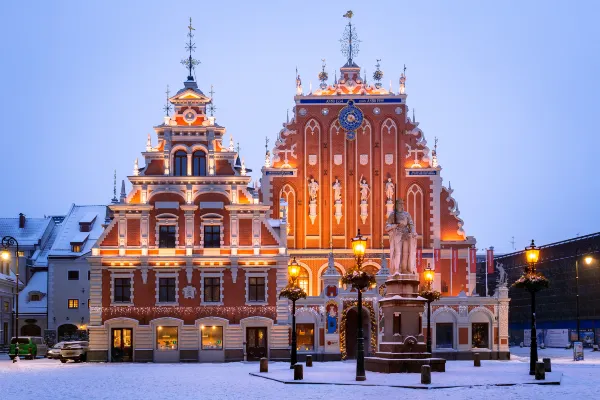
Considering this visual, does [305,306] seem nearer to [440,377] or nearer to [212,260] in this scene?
[212,260]

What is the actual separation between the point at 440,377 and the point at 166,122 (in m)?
30.7

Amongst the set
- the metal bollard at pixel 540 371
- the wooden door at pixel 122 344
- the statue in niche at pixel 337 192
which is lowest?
the wooden door at pixel 122 344

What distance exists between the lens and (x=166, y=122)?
61500 millimetres

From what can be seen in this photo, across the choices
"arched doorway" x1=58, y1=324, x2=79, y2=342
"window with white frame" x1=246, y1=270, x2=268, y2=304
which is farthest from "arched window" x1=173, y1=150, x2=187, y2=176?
"arched doorway" x1=58, y1=324, x2=79, y2=342

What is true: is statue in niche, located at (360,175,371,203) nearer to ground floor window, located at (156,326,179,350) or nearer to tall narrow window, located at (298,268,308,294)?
tall narrow window, located at (298,268,308,294)

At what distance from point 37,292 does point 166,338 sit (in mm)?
34267

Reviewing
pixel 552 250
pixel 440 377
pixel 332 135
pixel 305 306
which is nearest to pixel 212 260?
pixel 305 306

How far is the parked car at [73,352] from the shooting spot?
60.0 metres

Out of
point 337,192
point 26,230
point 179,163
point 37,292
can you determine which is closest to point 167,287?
point 179,163

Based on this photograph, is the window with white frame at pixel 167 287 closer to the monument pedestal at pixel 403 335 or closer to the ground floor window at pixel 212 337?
the ground floor window at pixel 212 337

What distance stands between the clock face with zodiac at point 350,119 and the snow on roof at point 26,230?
132ft

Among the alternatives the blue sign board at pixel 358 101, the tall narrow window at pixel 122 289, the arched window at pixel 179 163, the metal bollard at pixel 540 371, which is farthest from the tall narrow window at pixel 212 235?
the metal bollard at pixel 540 371

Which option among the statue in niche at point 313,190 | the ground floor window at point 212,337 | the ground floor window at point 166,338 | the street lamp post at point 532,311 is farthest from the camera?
the statue in niche at point 313,190

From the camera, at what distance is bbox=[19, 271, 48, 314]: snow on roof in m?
89.0
